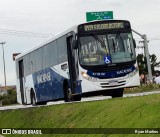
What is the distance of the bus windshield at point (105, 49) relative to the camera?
2128 centimetres

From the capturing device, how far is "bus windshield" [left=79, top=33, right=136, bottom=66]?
69.8 feet

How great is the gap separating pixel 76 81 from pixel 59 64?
2.08 meters

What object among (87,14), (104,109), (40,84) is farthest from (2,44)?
(104,109)

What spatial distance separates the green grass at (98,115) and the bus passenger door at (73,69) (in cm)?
142

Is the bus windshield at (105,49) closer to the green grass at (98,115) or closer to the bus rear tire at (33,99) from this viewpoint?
the green grass at (98,115)

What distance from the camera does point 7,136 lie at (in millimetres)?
20375

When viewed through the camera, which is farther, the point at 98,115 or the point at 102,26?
the point at 102,26

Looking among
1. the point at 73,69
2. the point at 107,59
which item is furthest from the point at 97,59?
the point at 73,69

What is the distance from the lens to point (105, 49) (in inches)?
838

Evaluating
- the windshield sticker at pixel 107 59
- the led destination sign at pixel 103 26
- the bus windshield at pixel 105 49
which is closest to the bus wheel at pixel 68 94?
the bus windshield at pixel 105 49

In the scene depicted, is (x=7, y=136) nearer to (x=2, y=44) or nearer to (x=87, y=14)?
(x=87, y=14)

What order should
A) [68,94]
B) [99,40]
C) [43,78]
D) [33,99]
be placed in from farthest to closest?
[33,99]
[43,78]
[68,94]
[99,40]

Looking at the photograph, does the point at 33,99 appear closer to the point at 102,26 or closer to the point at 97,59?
the point at 102,26

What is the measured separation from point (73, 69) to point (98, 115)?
737 cm
